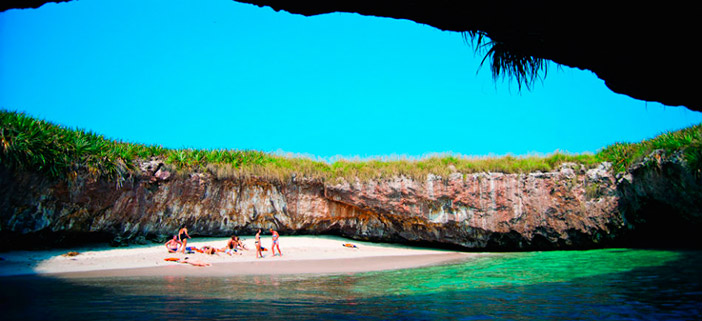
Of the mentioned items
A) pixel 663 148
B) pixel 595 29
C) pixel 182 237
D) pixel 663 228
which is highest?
pixel 663 148

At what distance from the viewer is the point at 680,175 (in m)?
13.1

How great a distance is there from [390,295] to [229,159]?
12.4 meters

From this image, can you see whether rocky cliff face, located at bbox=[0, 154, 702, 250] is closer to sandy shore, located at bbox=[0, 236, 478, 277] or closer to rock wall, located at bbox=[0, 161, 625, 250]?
rock wall, located at bbox=[0, 161, 625, 250]

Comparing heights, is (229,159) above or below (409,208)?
above

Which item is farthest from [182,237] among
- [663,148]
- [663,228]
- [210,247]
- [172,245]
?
[663,228]

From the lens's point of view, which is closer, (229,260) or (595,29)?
(595,29)

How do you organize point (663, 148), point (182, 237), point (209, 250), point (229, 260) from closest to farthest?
point (663, 148) < point (229, 260) < point (209, 250) < point (182, 237)

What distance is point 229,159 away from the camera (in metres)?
17.9

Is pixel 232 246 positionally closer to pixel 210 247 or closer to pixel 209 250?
pixel 210 247

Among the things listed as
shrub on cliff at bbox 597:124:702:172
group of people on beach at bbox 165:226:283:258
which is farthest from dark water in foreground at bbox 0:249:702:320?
group of people on beach at bbox 165:226:283:258

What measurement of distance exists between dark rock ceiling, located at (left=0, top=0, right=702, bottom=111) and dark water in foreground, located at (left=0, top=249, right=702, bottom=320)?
350 cm

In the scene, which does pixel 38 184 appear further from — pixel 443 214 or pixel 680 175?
pixel 680 175

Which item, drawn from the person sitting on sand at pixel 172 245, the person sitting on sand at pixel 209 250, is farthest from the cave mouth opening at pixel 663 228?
the person sitting on sand at pixel 172 245

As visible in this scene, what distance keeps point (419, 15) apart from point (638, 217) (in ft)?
57.5
